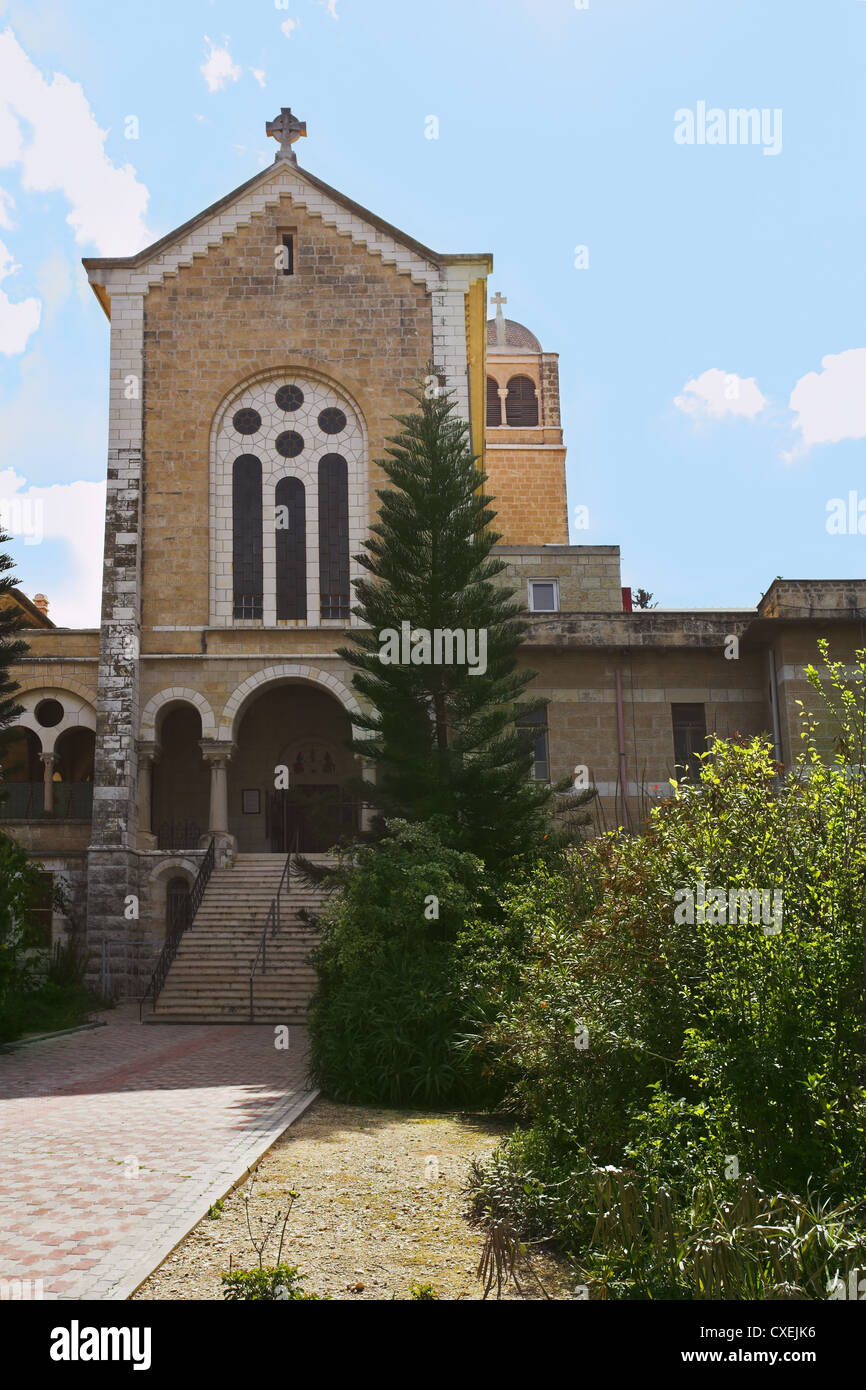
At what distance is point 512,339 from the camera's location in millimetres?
49875

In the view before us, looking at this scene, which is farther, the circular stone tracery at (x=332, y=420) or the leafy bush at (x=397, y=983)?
the circular stone tracery at (x=332, y=420)

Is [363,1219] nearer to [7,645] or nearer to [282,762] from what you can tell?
[7,645]

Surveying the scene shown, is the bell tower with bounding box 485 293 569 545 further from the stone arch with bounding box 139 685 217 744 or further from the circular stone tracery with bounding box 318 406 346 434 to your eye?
the stone arch with bounding box 139 685 217 744

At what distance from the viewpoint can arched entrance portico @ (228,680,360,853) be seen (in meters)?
27.1

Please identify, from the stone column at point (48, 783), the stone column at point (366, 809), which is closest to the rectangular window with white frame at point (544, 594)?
the stone column at point (366, 809)

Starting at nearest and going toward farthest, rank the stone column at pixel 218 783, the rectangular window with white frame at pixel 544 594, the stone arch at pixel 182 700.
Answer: the stone column at pixel 218 783, the stone arch at pixel 182 700, the rectangular window with white frame at pixel 544 594

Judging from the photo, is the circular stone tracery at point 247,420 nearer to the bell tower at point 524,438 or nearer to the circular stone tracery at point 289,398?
the circular stone tracery at point 289,398

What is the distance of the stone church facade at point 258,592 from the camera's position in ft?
76.1

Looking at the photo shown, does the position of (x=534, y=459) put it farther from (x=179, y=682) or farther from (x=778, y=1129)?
(x=778, y=1129)

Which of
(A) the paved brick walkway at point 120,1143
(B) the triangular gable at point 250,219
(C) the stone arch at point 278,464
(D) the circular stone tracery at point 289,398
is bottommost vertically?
(A) the paved brick walkway at point 120,1143

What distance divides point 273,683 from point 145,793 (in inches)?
140

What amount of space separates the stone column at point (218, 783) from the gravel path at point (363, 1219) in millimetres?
15566

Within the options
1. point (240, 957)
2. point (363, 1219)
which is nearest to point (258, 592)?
point (240, 957)
